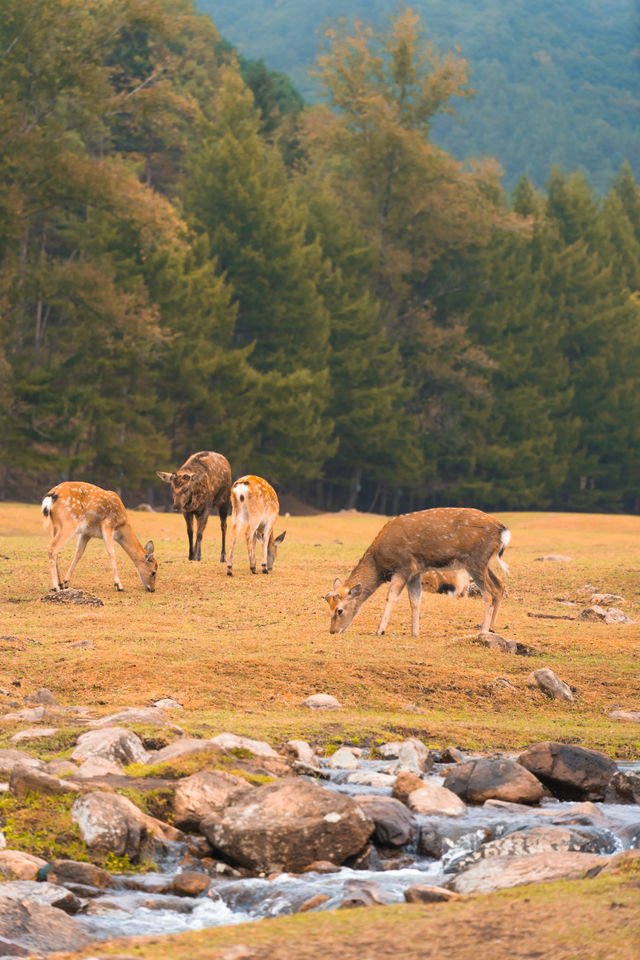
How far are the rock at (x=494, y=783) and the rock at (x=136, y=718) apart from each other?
2546mm

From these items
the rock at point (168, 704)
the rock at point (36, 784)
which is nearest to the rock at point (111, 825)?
the rock at point (36, 784)

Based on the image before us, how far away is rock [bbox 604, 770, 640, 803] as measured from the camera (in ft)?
32.4

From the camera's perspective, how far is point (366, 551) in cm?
1838

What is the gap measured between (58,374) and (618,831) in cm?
3940

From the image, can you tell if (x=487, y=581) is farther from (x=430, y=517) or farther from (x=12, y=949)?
(x=12, y=949)

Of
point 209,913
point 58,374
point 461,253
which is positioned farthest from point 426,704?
point 461,253

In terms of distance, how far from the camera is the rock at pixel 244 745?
975 centimetres

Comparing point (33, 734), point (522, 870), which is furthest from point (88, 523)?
point (522, 870)

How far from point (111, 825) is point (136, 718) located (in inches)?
108

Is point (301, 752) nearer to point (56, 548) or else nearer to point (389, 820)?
point (389, 820)

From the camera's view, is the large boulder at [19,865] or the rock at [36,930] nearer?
the rock at [36,930]

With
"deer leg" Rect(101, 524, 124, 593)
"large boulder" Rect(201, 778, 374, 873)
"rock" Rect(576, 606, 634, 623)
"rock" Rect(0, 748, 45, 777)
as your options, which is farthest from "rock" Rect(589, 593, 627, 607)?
"rock" Rect(0, 748, 45, 777)

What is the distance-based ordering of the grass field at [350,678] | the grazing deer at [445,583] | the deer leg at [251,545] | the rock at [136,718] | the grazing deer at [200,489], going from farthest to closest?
the grazing deer at [200,489], the deer leg at [251,545], the grazing deer at [445,583], the rock at [136,718], the grass field at [350,678]

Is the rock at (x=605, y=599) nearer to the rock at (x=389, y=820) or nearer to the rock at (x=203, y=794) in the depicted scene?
the rock at (x=389, y=820)
